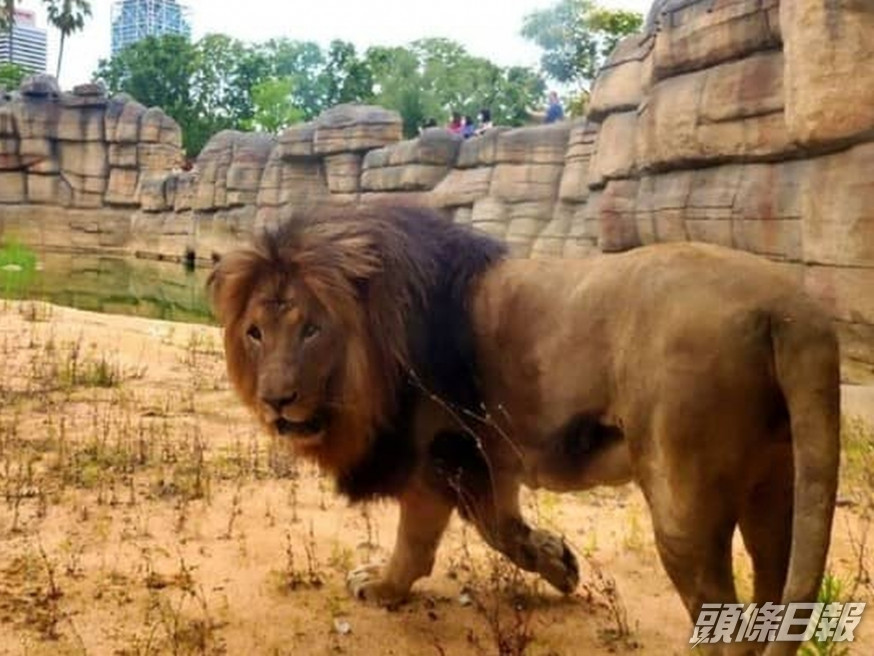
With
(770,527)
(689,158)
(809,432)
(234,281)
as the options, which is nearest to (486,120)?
(689,158)

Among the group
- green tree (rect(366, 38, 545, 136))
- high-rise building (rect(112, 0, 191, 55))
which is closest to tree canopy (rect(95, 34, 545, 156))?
green tree (rect(366, 38, 545, 136))

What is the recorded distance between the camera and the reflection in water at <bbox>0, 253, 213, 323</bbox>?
16059 millimetres

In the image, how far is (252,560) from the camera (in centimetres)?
374

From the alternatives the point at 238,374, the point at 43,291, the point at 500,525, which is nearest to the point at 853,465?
the point at 500,525

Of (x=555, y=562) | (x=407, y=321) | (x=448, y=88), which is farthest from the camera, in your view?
(x=448, y=88)

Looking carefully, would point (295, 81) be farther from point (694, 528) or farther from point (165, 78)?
point (694, 528)

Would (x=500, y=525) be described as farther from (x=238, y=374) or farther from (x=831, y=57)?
(x=831, y=57)

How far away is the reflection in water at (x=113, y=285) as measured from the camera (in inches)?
632

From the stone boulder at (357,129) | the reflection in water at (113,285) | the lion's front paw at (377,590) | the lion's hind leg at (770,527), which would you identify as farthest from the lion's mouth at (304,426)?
the stone boulder at (357,129)

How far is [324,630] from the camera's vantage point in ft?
10.6

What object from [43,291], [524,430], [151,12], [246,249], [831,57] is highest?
[151,12]

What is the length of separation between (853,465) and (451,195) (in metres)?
15.2

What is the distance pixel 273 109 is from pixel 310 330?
45488 millimetres

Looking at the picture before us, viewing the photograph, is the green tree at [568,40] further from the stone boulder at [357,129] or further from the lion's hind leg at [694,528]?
the lion's hind leg at [694,528]
